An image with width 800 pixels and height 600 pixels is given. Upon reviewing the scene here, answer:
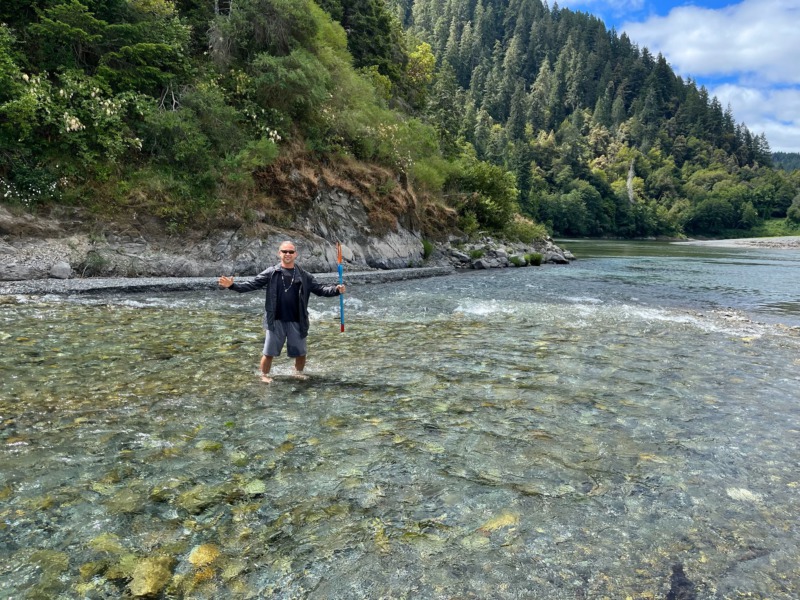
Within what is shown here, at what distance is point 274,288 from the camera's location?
812cm

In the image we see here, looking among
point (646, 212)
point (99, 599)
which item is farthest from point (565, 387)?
point (646, 212)

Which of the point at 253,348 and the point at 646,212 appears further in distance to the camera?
the point at 646,212

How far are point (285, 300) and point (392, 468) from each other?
3837 mm

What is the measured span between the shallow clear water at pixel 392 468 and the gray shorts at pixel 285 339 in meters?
0.63

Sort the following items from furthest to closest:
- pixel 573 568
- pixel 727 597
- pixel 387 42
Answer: pixel 387 42
pixel 573 568
pixel 727 597

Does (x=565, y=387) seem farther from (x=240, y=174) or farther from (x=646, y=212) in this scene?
(x=646, y=212)

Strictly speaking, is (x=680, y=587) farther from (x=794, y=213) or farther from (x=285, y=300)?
(x=794, y=213)

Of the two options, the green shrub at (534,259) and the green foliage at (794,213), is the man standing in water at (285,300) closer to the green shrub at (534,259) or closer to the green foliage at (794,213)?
the green shrub at (534,259)

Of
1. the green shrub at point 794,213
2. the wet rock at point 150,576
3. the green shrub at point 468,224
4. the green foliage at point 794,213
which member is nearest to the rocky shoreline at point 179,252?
the green shrub at point 468,224

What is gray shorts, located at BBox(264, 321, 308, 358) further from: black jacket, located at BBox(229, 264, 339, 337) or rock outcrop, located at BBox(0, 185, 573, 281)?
rock outcrop, located at BBox(0, 185, 573, 281)

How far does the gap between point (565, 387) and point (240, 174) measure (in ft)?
63.4

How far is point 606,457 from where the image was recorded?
18.8 ft

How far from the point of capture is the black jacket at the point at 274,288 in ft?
26.6

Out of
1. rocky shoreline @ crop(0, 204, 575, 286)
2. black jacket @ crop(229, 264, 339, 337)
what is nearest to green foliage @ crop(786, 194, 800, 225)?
rocky shoreline @ crop(0, 204, 575, 286)
